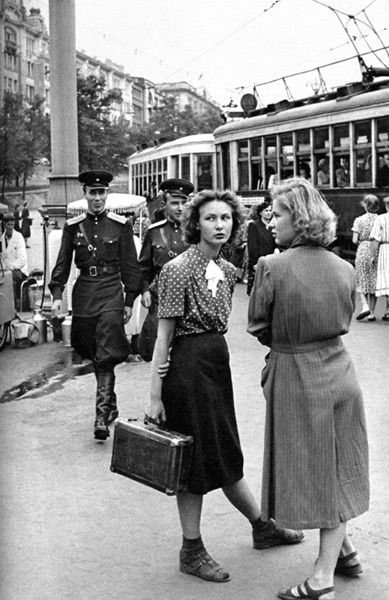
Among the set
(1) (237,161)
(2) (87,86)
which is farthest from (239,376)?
(2) (87,86)

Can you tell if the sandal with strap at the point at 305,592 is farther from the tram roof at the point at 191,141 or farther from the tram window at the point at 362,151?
→ the tram roof at the point at 191,141

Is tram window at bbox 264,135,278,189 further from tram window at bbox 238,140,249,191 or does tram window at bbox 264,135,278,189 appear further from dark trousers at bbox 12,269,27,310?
dark trousers at bbox 12,269,27,310

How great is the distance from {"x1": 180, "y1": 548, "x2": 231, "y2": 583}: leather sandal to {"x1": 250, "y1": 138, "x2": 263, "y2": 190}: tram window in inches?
627

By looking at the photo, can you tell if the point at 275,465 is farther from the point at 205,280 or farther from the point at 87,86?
the point at 87,86

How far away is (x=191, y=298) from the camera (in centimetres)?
395

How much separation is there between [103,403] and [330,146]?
38.6ft

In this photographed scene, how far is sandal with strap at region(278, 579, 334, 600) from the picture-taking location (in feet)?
12.0

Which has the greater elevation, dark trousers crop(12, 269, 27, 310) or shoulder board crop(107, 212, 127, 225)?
shoulder board crop(107, 212, 127, 225)

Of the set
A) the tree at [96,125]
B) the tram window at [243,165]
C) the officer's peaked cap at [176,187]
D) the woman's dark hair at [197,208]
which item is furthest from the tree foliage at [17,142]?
the tree at [96,125]

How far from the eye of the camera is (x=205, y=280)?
3990 mm

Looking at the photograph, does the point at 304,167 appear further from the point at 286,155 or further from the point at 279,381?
the point at 279,381

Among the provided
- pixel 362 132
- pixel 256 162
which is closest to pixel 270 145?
pixel 256 162

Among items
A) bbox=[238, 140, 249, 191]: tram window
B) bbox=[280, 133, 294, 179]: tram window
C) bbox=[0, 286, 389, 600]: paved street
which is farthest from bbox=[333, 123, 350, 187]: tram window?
bbox=[0, 286, 389, 600]: paved street

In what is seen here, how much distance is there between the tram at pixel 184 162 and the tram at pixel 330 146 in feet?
8.09
